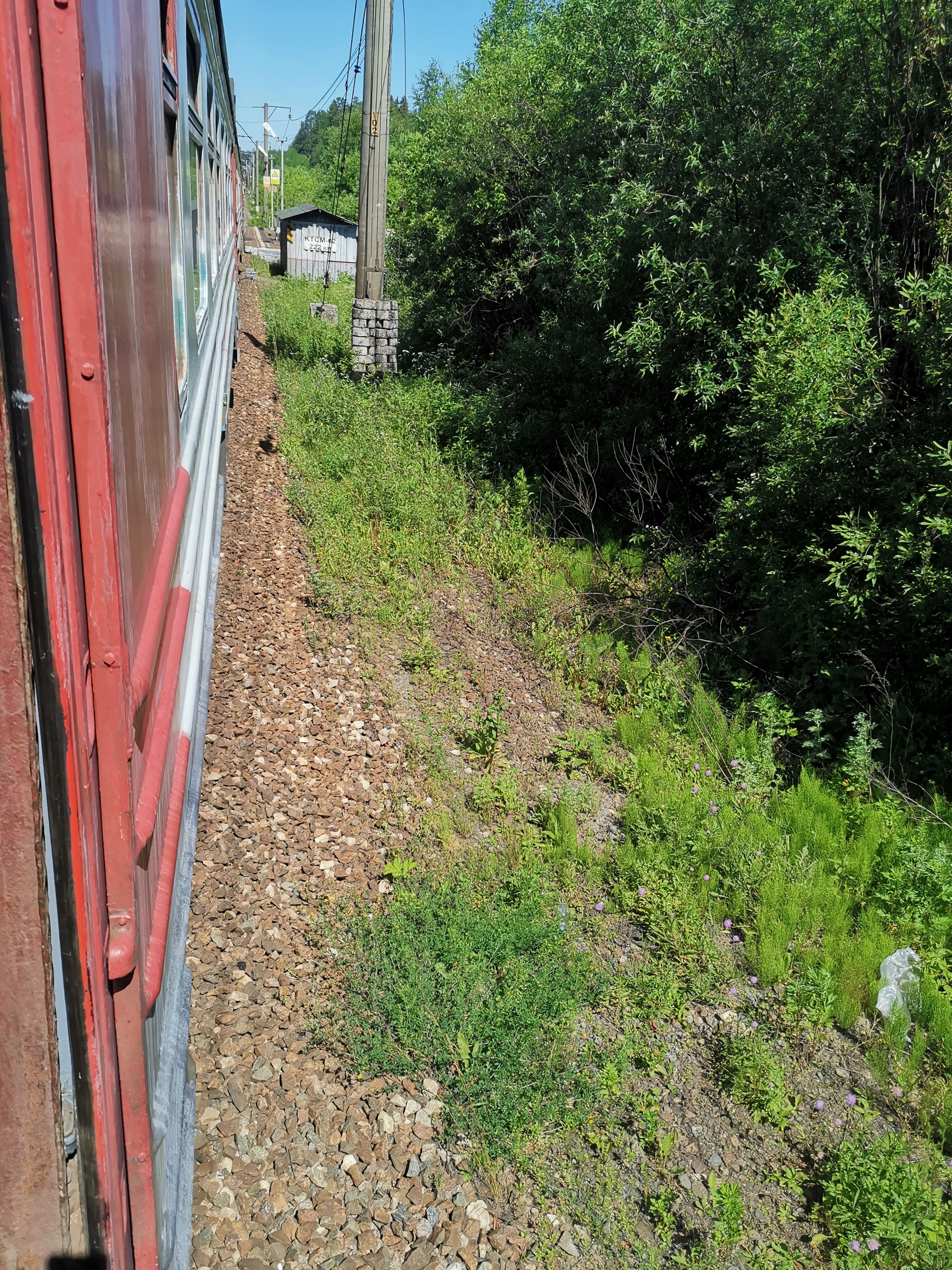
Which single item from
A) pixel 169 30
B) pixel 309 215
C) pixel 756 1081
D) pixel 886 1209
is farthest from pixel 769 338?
pixel 309 215

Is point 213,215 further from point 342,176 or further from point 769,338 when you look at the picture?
point 342,176

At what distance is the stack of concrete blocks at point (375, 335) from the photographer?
33.9 ft

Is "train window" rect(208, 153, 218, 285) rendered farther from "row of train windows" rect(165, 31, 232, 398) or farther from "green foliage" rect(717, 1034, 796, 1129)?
"green foliage" rect(717, 1034, 796, 1129)

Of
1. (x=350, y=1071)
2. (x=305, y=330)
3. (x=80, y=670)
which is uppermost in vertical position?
(x=80, y=670)

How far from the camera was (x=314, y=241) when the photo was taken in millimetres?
28484

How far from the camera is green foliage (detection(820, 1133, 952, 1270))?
106 inches

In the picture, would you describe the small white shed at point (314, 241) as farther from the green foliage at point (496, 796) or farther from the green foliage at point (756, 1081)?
the green foliage at point (756, 1081)

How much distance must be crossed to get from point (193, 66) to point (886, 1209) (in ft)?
17.3

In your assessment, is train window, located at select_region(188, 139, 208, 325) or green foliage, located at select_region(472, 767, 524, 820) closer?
train window, located at select_region(188, 139, 208, 325)

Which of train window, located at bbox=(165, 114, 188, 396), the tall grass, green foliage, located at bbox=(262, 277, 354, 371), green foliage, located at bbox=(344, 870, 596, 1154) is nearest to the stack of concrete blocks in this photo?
green foliage, located at bbox=(262, 277, 354, 371)

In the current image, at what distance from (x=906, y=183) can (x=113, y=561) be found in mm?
6801

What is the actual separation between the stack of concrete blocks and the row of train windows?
2643mm

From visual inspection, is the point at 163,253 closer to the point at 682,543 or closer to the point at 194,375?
the point at 194,375

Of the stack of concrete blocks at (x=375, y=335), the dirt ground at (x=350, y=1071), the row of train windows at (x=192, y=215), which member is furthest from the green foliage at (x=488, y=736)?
the stack of concrete blocks at (x=375, y=335)
